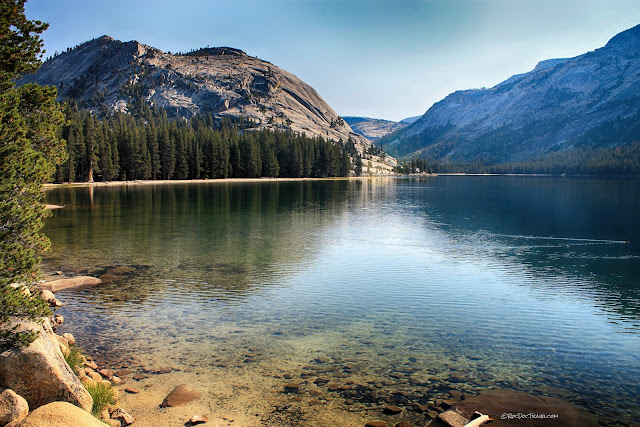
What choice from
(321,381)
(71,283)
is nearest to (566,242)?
(321,381)

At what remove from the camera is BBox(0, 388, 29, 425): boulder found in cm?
1049

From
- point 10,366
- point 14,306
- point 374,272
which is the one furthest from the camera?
point 374,272

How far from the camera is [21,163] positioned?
14.1 metres

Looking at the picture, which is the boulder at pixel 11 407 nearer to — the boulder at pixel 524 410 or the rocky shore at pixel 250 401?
the rocky shore at pixel 250 401

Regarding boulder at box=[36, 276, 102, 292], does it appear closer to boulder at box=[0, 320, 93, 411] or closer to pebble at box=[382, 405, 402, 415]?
boulder at box=[0, 320, 93, 411]

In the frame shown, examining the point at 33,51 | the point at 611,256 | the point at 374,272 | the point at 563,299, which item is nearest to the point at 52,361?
the point at 33,51

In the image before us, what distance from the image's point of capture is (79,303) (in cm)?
2473

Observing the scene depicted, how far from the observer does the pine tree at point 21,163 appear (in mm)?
12992

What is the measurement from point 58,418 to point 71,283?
2084 cm

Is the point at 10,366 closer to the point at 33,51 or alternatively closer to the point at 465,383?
the point at 33,51

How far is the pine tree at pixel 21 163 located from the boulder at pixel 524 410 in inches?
512

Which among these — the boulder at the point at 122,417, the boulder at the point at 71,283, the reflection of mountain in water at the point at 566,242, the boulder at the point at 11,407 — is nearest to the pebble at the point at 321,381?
the boulder at the point at 122,417

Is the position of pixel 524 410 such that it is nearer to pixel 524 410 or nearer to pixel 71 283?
pixel 524 410

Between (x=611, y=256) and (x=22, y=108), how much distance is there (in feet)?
145
